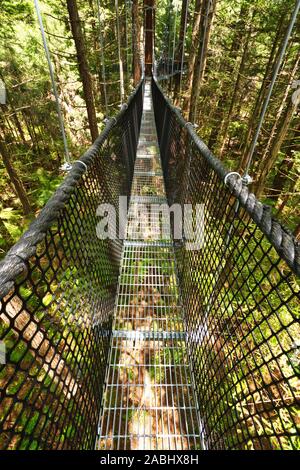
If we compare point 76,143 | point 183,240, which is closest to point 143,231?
point 183,240

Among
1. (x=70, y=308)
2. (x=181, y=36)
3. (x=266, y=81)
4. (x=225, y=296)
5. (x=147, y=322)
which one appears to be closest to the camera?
(x=70, y=308)

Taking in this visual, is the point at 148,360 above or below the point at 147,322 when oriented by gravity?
below

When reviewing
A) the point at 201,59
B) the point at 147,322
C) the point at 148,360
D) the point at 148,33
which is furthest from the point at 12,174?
the point at 148,33

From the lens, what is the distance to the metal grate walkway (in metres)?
1.66

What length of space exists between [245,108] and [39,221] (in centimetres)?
911

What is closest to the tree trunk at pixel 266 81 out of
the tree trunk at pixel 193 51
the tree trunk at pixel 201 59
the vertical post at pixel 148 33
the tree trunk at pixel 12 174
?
the tree trunk at pixel 201 59

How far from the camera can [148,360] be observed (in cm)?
208

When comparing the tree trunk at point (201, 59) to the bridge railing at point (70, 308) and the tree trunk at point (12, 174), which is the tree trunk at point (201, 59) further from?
the tree trunk at point (12, 174)

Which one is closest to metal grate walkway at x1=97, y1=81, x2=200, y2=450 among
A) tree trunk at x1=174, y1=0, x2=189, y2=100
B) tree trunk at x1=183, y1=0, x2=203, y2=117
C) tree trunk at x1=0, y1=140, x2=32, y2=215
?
tree trunk at x1=0, y1=140, x2=32, y2=215

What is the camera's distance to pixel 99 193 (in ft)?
5.62

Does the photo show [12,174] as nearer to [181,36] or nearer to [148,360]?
[148,360]

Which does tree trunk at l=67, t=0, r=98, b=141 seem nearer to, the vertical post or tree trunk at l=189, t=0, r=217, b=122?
tree trunk at l=189, t=0, r=217, b=122

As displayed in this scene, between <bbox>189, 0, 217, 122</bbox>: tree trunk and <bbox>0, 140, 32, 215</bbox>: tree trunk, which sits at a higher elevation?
<bbox>189, 0, 217, 122</bbox>: tree trunk

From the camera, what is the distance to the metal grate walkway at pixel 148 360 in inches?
65.3
